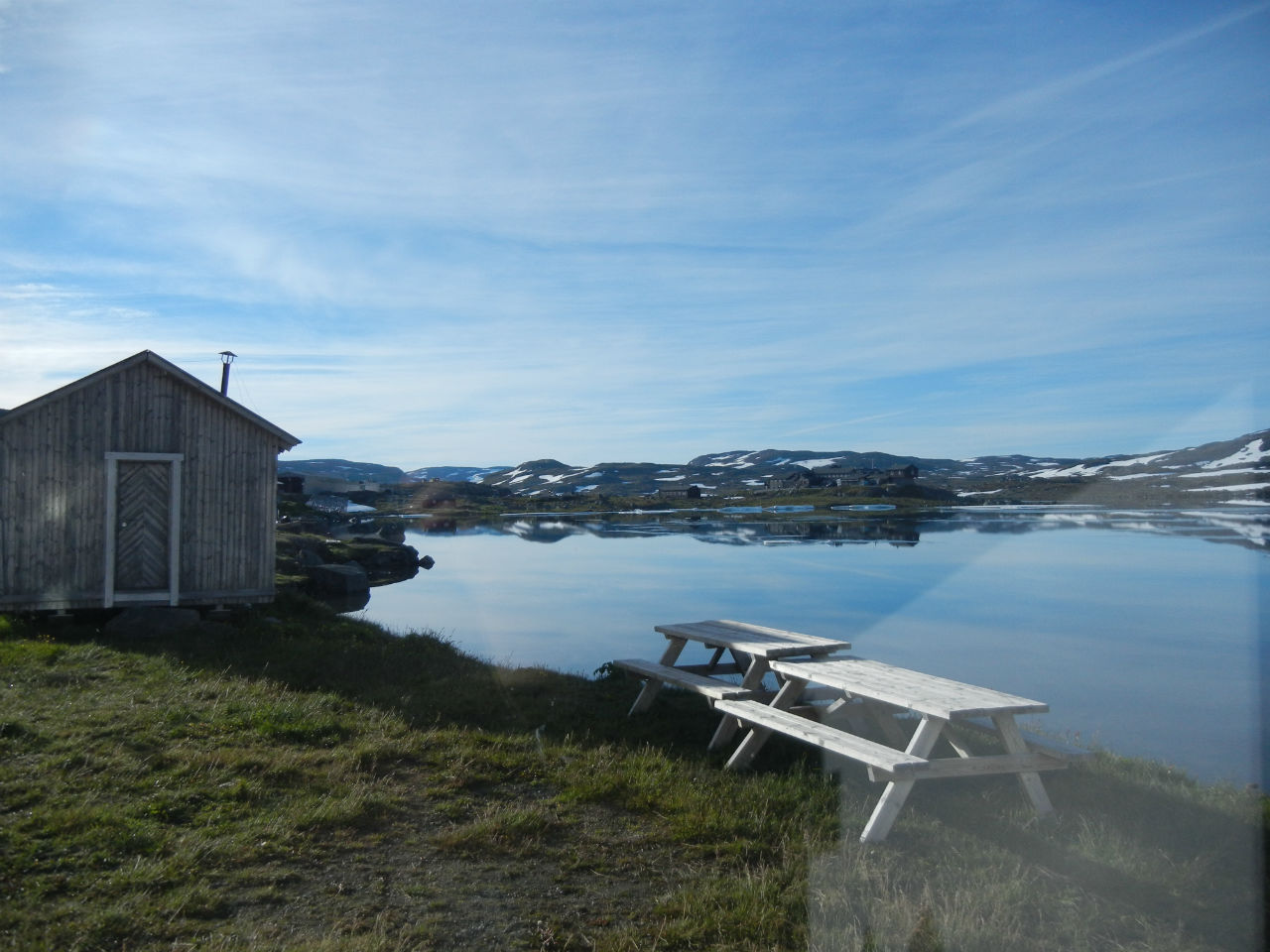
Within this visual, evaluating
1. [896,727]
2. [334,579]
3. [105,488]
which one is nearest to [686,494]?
[334,579]

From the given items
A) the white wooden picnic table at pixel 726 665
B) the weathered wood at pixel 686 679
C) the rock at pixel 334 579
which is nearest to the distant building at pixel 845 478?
the rock at pixel 334 579

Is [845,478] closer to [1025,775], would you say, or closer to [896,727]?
[896,727]

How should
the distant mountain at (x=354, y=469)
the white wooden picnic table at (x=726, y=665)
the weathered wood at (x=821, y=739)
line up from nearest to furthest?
the weathered wood at (x=821, y=739) < the white wooden picnic table at (x=726, y=665) < the distant mountain at (x=354, y=469)

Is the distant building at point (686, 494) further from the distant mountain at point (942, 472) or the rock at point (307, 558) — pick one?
the rock at point (307, 558)

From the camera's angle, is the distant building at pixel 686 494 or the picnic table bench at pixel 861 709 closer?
the picnic table bench at pixel 861 709

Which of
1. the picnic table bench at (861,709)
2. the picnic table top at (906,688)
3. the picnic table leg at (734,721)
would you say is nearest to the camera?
the picnic table bench at (861,709)

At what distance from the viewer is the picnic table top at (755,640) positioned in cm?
744

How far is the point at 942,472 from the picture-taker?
15812 cm

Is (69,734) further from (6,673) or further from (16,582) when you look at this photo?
(16,582)

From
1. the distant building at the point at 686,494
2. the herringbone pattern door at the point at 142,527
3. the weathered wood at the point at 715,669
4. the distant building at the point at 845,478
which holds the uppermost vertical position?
the distant building at the point at 845,478

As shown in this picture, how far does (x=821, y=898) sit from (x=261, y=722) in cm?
471

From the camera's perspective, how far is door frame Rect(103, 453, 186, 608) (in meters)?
12.4

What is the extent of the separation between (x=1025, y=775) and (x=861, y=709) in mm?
1773

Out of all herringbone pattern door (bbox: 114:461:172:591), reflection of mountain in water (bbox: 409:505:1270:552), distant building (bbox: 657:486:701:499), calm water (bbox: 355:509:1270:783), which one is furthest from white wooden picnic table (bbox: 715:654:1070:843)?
distant building (bbox: 657:486:701:499)
